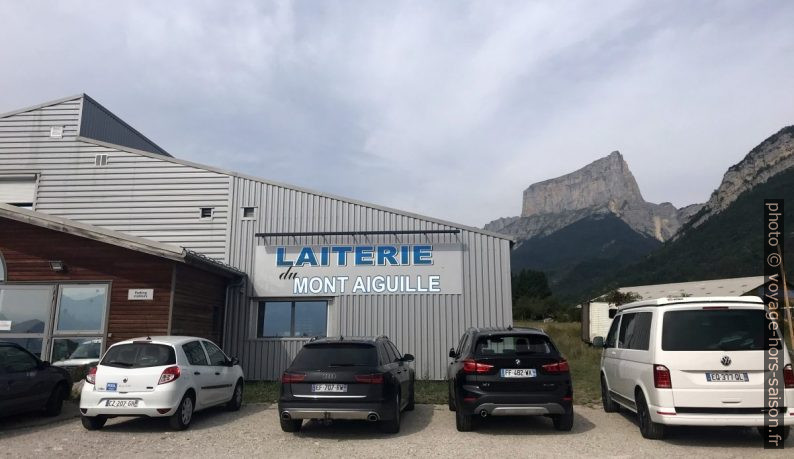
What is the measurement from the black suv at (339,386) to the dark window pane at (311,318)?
775 cm

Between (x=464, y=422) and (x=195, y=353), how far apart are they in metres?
4.72

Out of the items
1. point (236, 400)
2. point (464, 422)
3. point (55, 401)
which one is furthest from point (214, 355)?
point (464, 422)

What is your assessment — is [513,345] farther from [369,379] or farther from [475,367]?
[369,379]

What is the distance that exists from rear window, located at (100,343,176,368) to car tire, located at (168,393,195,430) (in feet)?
2.21

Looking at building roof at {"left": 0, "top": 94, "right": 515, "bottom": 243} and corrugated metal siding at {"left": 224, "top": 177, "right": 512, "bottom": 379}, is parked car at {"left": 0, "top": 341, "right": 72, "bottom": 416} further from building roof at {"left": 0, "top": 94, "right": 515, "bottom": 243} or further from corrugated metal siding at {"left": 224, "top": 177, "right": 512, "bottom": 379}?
building roof at {"left": 0, "top": 94, "right": 515, "bottom": 243}

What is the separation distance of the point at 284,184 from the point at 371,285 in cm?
412

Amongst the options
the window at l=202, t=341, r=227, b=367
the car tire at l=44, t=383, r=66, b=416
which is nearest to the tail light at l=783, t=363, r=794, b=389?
the window at l=202, t=341, r=227, b=367

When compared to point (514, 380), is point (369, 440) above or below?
below

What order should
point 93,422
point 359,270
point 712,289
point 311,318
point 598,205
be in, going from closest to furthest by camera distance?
1. point 93,422
2. point 359,270
3. point 311,318
4. point 712,289
5. point 598,205

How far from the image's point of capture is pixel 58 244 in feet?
45.5

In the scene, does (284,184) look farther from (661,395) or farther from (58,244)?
(661,395)

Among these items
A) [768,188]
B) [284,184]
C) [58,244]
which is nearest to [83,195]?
[58,244]

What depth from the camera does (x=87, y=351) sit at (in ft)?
43.4

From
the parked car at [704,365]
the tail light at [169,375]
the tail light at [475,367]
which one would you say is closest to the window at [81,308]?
the tail light at [169,375]
